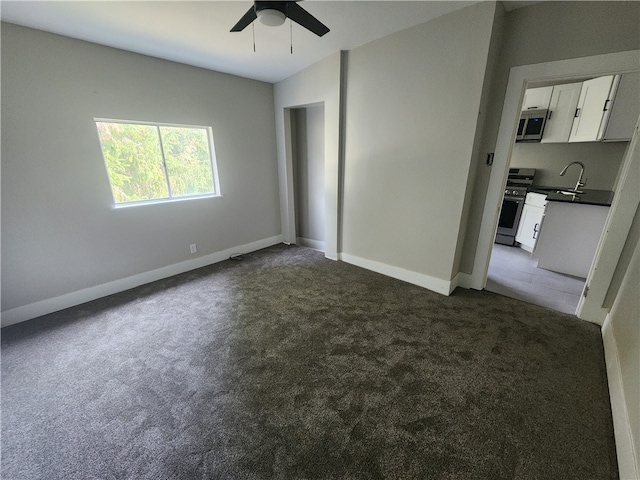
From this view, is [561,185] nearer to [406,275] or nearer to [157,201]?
[406,275]

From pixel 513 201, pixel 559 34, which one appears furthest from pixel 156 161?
pixel 513 201

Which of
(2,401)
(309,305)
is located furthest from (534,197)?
(2,401)

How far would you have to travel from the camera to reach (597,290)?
2.34 metres

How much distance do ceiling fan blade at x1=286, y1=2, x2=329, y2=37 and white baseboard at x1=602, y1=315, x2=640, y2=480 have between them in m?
2.91

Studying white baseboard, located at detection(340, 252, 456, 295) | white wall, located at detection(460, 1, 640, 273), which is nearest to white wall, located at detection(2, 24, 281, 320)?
white baseboard, located at detection(340, 252, 456, 295)

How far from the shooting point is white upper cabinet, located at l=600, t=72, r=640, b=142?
9.96 feet

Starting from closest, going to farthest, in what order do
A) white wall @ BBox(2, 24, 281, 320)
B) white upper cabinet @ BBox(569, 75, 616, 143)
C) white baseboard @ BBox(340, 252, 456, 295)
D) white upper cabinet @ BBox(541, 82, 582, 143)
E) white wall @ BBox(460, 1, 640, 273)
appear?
white wall @ BBox(460, 1, 640, 273)
white wall @ BBox(2, 24, 281, 320)
white baseboard @ BBox(340, 252, 456, 295)
white upper cabinet @ BBox(569, 75, 616, 143)
white upper cabinet @ BBox(541, 82, 582, 143)

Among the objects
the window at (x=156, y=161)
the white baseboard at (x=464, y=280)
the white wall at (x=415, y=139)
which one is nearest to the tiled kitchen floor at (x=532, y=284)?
the white baseboard at (x=464, y=280)

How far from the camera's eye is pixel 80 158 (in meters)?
2.60

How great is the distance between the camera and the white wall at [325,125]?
3.33 metres

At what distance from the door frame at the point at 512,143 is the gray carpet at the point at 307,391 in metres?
0.40

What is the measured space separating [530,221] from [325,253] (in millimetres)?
3289

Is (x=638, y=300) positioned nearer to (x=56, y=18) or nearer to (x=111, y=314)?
(x=111, y=314)

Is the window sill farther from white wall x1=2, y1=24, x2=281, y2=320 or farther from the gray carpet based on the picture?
the gray carpet
